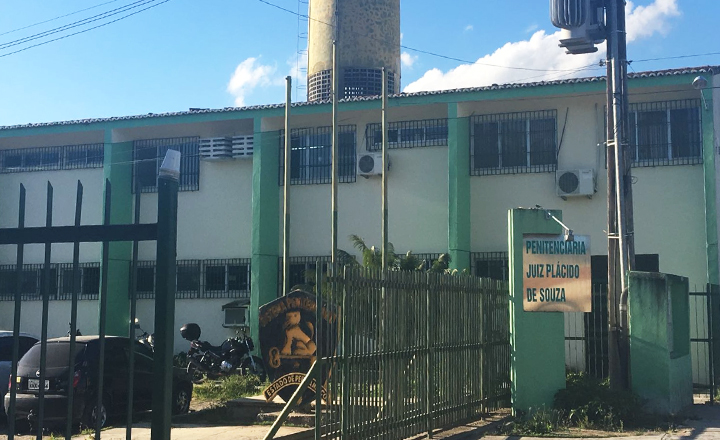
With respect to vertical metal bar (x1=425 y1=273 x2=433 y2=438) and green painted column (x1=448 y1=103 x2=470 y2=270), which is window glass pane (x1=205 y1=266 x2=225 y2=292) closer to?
green painted column (x1=448 y1=103 x2=470 y2=270)

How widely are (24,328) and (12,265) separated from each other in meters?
2.10

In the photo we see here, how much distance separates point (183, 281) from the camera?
77.8 feet

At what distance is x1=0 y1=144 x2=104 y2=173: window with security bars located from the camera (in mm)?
25000

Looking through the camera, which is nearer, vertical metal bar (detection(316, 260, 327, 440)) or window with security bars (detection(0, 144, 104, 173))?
vertical metal bar (detection(316, 260, 327, 440))

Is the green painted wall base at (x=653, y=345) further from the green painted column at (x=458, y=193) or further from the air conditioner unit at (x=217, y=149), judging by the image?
the air conditioner unit at (x=217, y=149)

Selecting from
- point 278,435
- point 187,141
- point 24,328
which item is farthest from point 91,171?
point 278,435

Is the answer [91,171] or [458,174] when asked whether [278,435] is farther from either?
[91,171]

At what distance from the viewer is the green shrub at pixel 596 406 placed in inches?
460

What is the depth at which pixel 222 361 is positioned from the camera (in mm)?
19062

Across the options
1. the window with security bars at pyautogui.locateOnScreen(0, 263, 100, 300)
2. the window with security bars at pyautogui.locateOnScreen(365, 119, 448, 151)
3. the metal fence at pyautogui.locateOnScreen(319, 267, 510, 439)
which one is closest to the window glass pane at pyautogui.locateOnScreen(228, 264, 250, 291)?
the window with security bars at pyautogui.locateOnScreen(0, 263, 100, 300)

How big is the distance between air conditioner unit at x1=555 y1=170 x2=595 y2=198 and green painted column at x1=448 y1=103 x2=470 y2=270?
2310mm

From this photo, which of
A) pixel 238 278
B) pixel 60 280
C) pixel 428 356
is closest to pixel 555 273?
pixel 428 356

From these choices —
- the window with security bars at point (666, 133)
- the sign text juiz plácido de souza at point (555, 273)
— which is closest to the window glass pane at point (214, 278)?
the window with security bars at point (666, 133)

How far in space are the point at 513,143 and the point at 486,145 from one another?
68cm
